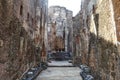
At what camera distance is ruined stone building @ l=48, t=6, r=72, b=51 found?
23.2m

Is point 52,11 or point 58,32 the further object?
point 52,11

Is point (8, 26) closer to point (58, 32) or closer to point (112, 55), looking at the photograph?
point (112, 55)

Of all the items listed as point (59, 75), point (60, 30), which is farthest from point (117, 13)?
point (60, 30)

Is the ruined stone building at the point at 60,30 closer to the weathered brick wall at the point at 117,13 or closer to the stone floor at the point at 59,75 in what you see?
the stone floor at the point at 59,75

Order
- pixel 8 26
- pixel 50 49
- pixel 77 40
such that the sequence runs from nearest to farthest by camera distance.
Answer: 1. pixel 8 26
2. pixel 77 40
3. pixel 50 49

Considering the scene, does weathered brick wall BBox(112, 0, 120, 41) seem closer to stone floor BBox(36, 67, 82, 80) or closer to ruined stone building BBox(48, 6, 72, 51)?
stone floor BBox(36, 67, 82, 80)

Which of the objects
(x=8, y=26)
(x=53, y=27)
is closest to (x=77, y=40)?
(x=8, y=26)

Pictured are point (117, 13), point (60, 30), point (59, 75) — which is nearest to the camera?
point (117, 13)

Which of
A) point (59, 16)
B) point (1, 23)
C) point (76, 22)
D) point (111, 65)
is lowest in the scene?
point (111, 65)

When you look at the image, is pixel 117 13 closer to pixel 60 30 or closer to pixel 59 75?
pixel 59 75

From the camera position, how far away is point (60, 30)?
24.8 meters

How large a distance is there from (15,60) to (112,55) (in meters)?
2.88

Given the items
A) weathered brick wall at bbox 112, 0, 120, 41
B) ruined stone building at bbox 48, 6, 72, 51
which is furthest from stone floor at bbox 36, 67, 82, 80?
ruined stone building at bbox 48, 6, 72, 51

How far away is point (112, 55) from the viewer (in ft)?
15.8
